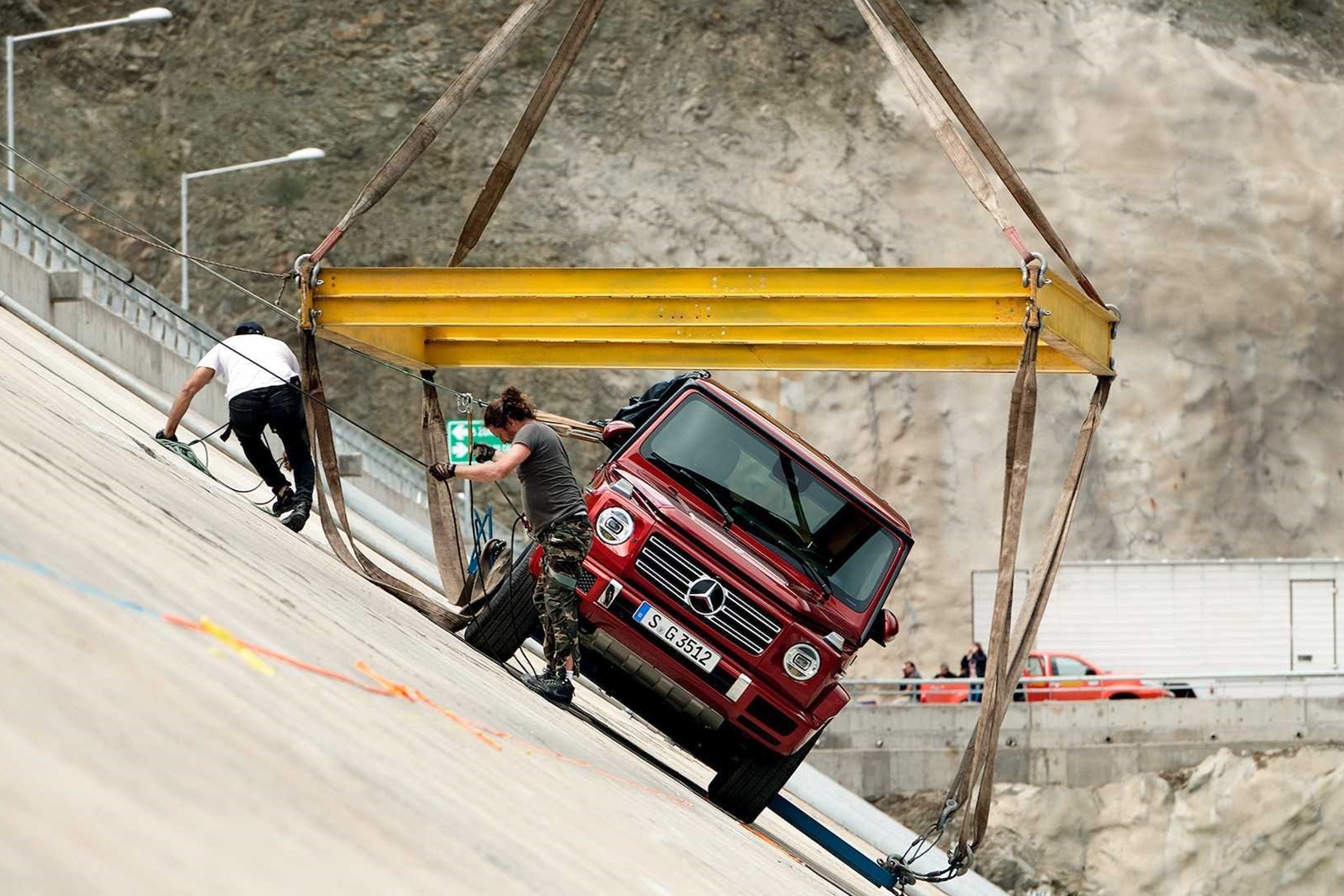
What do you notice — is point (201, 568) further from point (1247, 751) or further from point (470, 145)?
point (470, 145)

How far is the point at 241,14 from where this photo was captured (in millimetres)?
53562

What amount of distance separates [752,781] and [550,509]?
235cm

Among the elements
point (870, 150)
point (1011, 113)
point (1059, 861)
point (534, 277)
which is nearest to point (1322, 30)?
point (1011, 113)

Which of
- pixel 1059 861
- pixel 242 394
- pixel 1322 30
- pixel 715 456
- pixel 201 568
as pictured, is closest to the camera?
pixel 201 568

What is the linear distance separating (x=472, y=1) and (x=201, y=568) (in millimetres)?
48887

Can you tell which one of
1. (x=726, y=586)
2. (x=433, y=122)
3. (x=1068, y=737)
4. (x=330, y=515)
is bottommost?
(x=1068, y=737)

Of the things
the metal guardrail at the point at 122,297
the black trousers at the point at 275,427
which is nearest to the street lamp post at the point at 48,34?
the metal guardrail at the point at 122,297

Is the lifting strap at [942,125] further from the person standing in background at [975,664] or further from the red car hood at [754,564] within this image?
the person standing in background at [975,664]

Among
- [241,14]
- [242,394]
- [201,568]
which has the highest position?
[201,568]

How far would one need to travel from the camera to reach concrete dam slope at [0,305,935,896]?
11.9ft

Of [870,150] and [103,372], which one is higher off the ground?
[103,372]

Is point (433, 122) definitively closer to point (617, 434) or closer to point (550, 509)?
point (617, 434)

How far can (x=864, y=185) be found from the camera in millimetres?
50875

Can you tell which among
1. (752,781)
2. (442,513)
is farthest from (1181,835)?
(752,781)
